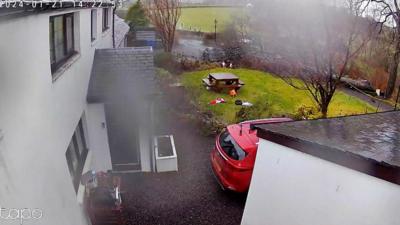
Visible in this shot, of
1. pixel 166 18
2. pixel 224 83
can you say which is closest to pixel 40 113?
pixel 224 83

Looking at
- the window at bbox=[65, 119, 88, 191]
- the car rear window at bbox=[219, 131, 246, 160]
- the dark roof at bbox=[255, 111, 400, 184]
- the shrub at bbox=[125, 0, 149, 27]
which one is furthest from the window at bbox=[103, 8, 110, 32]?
the shrub at bbox=[125, 0, 149, 27]

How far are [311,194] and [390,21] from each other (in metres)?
13.4

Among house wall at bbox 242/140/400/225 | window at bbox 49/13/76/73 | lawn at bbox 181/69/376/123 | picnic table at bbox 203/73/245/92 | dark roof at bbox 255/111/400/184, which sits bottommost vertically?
lawn at bbox 181/69/376/123

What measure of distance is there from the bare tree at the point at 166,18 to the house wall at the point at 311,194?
555 inches

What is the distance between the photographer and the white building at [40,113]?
2.33 metres

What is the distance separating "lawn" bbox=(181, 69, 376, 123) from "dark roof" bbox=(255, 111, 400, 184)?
4900mm

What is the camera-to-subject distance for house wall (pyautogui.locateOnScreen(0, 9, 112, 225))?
7.62 feet

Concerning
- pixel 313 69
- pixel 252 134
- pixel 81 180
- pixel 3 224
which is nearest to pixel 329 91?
pixel 313 69

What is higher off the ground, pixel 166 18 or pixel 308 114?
pixel 166 18

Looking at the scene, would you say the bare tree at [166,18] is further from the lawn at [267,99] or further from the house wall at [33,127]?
the house wall at [33,127]

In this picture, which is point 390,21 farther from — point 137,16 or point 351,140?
point 137,16

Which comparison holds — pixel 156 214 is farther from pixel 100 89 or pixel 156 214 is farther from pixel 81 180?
pixel 100 89

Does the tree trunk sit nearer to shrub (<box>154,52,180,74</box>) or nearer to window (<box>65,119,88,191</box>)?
shrub (<box>154,52,180,74</box>)

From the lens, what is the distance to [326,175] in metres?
2.93
